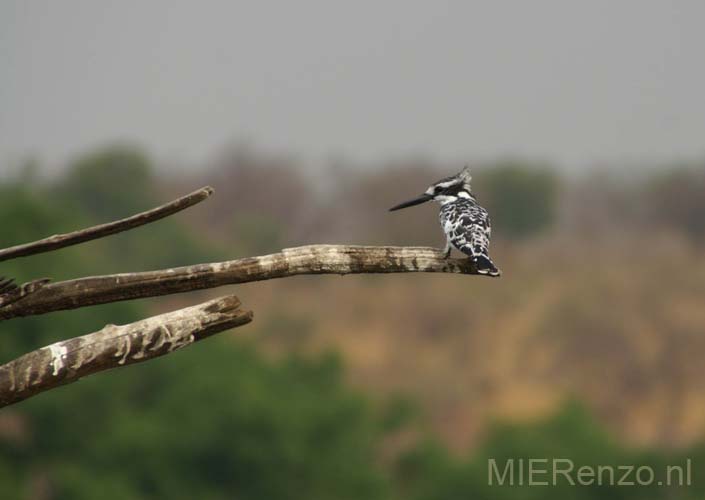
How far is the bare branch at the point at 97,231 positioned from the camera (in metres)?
6.02

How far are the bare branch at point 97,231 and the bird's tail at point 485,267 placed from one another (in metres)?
1.82

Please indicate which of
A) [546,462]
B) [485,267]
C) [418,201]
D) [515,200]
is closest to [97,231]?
[485,267]

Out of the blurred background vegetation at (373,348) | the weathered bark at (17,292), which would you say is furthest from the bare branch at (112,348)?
the blurred background vegetation at (373,348)

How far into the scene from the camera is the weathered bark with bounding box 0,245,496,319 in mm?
5977

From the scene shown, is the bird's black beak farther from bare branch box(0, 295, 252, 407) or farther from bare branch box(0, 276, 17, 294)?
bare branch box(0, 276, 17, 294)

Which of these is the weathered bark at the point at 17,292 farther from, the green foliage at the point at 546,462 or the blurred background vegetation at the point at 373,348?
the green foliage at the point at 546,462

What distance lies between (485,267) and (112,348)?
8.44ft

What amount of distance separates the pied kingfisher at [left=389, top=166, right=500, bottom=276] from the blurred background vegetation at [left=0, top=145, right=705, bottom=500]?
115ft

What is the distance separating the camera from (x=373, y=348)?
240ft

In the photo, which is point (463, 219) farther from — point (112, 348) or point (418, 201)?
point (112, 348)

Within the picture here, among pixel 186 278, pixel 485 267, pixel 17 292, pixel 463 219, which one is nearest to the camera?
pixel 17 292

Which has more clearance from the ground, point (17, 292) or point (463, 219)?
point (463, 219)

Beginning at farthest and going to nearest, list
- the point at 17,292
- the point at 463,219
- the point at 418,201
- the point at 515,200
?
the point at 515,200, the point at 418,201, the point at 463,219, the point at 17,292

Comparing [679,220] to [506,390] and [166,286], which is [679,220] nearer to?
[506,390]
